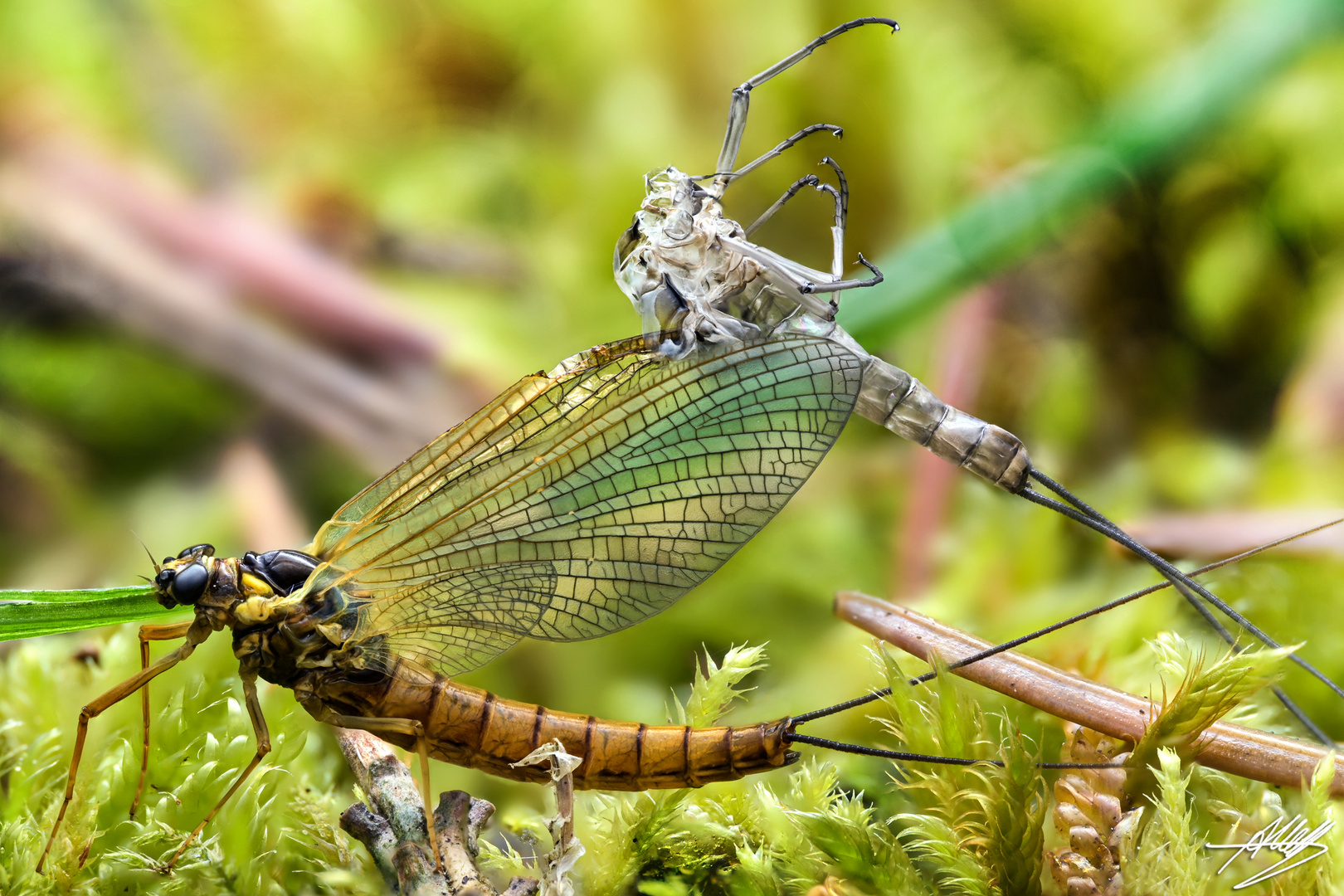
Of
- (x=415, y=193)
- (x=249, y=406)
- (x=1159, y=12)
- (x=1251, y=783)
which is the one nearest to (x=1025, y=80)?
(x=1159, y=12)

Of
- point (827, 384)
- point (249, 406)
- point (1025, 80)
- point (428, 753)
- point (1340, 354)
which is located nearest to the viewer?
point (827, 384)

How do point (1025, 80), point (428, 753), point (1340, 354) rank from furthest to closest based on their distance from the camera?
point (1025, 80) → point (1340, 354) → point (428, 753)

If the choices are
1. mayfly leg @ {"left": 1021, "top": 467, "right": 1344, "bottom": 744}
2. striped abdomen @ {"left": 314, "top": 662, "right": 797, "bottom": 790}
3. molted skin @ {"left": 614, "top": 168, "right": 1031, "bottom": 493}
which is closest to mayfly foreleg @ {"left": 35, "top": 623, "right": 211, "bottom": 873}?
striped abdomen @ {"left": 314, "top": 662, "right": 797, "bottom": 790}

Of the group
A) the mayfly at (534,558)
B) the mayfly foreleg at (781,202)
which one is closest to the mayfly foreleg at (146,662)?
the mayfly at (534,558)

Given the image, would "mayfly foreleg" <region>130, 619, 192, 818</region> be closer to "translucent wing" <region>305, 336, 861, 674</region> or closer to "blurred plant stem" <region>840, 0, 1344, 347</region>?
"translucent wing" <region>305, 336, 861, 674</region>

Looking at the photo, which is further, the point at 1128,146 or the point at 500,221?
the point at 500,221

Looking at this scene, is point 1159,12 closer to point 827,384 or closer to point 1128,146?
point 1128,146
